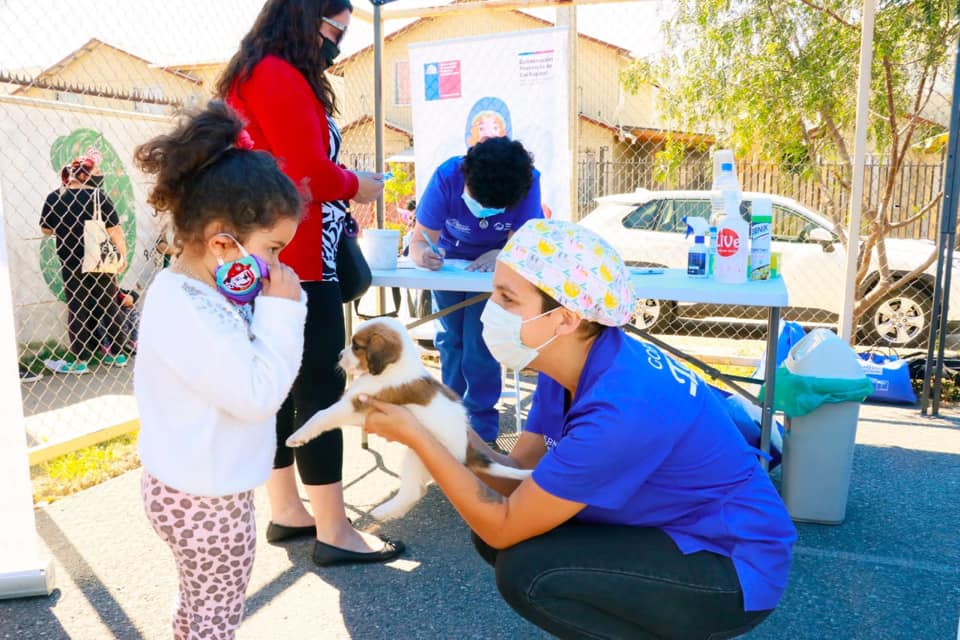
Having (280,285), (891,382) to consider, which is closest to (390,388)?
(280,285)

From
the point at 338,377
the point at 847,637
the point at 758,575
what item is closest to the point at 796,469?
the point at 847,637

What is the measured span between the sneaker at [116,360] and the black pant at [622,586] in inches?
249

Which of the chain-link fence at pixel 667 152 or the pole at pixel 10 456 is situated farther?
the chain-link fence at pixel 667 152

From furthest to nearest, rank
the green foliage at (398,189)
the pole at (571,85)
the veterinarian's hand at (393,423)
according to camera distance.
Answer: the green foliage at (398,189), the pole at (571,85), the veterinarian's hand at (393,423)

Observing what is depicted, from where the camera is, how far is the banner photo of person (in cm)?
571

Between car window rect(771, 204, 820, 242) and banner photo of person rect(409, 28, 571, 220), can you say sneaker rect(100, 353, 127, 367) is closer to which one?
banner photo of person rect(409, 28, 571, 220)

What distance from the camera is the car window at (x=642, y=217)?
855 centimetres

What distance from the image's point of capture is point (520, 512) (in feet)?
6.04

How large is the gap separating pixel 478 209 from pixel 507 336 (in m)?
2.14

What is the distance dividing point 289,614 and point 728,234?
234 centimetres

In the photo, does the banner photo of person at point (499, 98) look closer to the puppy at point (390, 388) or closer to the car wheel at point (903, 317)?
the puppy at point (390, 388)

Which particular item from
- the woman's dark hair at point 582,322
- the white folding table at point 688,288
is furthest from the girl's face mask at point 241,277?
the white folding table at point 688,288

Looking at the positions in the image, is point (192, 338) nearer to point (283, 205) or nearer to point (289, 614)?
point (283, 205)

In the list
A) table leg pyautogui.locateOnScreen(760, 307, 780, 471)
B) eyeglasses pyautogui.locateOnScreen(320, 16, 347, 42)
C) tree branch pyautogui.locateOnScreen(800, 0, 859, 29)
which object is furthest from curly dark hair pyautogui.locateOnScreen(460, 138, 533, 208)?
tree branch pyautogui.locateOnScreen(800, 0, 859, 29)
